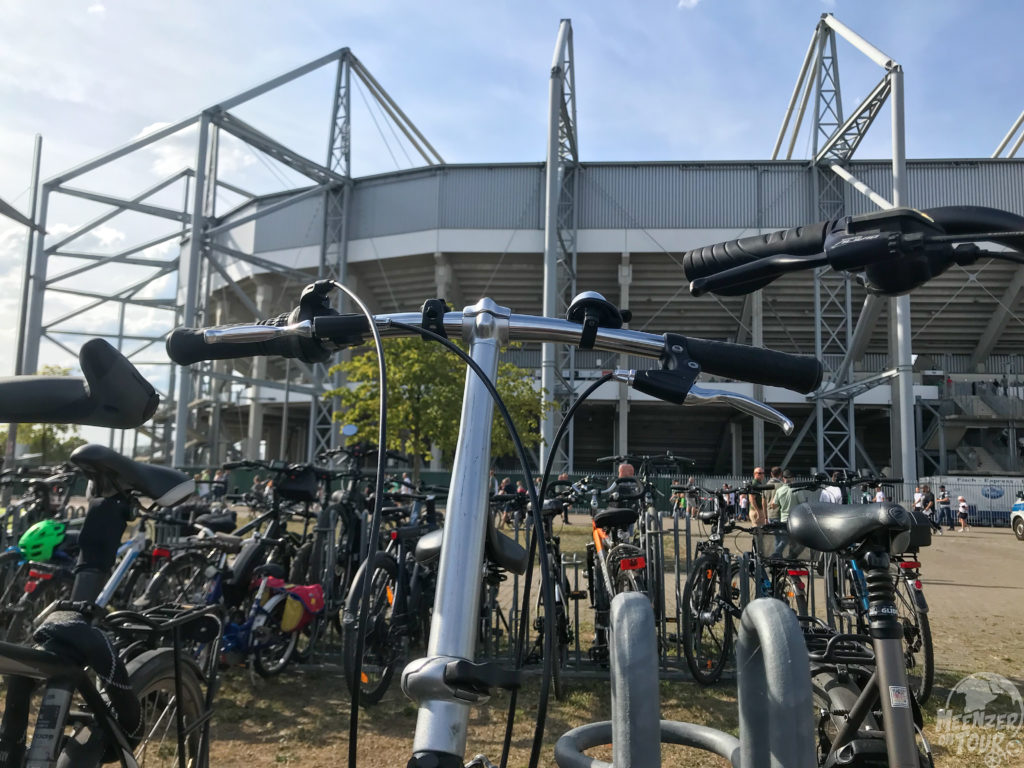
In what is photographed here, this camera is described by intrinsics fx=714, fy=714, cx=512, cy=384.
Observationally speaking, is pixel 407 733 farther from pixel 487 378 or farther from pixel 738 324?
pixel 738 324

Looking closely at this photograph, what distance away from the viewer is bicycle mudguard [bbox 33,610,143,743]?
75.9 inches

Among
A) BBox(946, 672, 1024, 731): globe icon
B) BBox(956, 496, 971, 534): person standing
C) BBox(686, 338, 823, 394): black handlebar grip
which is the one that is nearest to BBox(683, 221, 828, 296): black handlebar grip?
BBox(686, 338, 823, 394): black handlebar grip

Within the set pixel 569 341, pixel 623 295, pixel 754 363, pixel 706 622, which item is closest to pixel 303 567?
pixel 706 622

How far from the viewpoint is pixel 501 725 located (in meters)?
4.43

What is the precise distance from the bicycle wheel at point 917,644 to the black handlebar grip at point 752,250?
439 cm

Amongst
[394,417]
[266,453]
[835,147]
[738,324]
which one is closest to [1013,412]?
[738,324]

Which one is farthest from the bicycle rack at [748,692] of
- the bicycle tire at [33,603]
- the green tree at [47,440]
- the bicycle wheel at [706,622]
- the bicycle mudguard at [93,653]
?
the green tree at [47,440]

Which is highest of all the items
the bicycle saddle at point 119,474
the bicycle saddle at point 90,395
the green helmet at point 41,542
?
the bicycle saddle at point 90,395

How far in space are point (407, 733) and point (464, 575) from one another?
12.5ft

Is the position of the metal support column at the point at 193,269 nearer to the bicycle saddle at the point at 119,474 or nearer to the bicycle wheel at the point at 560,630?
the bicycle wheel at the point at 560,630

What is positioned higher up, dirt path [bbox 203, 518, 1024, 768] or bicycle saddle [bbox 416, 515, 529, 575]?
bicycle saddle [bbox 416, 515, 529, 575]

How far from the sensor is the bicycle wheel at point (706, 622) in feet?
17.7

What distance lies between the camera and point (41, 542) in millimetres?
5562

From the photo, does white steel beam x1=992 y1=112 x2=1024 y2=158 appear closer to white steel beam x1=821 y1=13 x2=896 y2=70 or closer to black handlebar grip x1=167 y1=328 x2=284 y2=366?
white steel beam x1=821 y1=13 x2=896 y2=70
